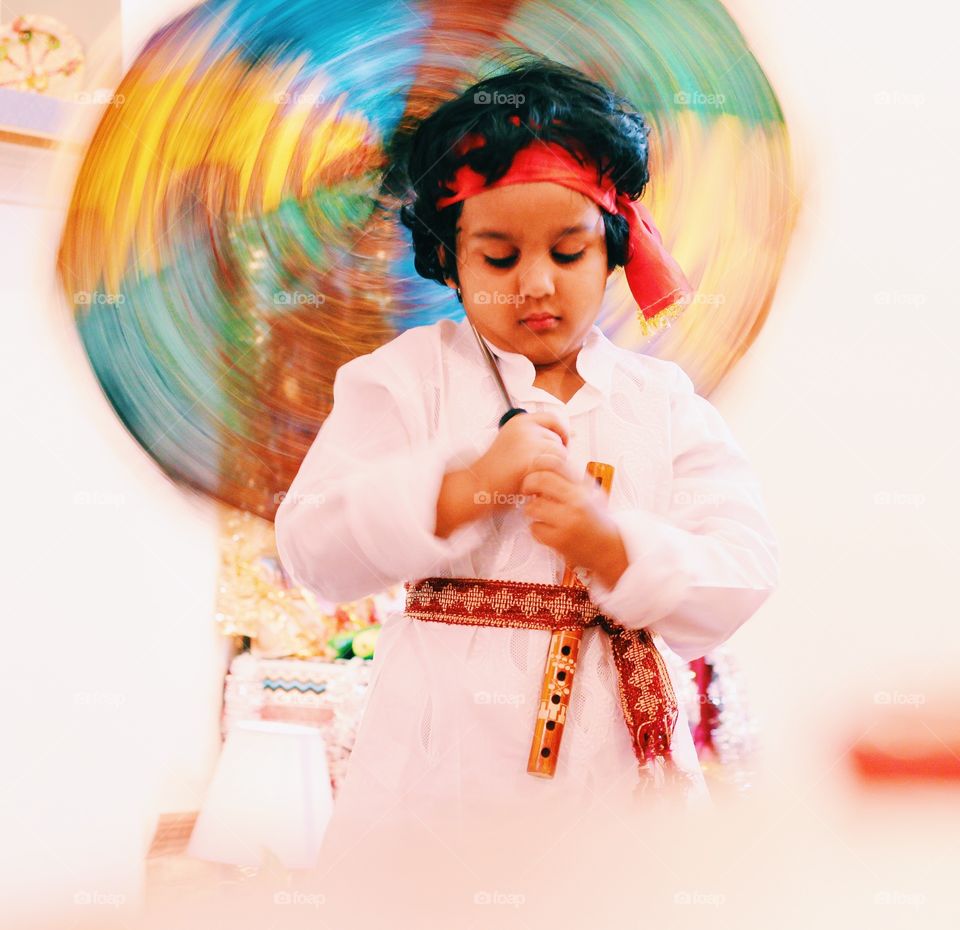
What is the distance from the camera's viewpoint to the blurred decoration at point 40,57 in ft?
4.06

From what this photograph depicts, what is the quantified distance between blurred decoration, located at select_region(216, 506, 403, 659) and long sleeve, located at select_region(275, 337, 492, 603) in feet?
0.71

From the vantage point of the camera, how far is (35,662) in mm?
1313

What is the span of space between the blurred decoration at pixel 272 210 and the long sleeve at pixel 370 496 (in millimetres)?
151

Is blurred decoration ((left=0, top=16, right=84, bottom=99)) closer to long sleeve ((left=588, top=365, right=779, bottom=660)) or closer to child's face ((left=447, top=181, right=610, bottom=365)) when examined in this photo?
child's face ((left=447, top=181, right=610, bottom=365))

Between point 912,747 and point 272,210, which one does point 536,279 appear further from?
point 912,747

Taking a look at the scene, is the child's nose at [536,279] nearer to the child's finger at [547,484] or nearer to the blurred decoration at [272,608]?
the child's finger at [547,484]

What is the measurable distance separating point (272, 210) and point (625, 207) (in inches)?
14.5

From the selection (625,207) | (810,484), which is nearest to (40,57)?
(625,207)

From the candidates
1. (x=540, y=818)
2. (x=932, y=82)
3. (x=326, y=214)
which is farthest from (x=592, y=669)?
(x=932, y=82)

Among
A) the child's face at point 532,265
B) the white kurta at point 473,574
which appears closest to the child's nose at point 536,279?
the child's face at point 532,265

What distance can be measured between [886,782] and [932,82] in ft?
2.71

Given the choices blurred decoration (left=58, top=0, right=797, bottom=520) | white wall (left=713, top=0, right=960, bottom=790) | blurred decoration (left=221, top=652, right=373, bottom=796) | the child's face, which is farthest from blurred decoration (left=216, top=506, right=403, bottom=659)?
white wall (left=713, top=0, right=960, bottom=790)

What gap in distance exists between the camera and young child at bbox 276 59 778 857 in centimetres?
96

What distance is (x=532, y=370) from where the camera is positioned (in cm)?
108
